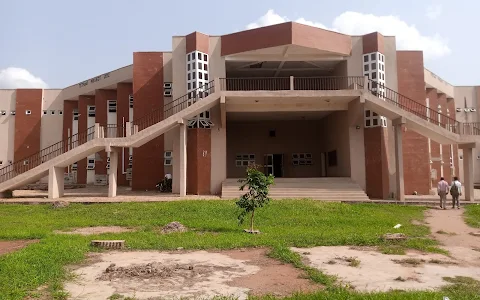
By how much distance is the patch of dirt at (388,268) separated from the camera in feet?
21.4

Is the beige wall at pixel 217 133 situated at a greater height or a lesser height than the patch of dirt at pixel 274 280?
greater

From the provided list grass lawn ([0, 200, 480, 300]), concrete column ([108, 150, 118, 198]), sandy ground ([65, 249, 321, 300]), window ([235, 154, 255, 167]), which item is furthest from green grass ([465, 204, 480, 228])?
concrete column ([108, 150, 118, 198])

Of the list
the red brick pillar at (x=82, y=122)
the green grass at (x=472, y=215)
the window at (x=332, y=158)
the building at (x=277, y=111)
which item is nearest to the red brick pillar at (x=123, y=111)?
the building at (x=277, y=111)

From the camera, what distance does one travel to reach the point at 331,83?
2419 cm

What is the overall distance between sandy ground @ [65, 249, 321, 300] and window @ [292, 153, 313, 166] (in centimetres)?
1934

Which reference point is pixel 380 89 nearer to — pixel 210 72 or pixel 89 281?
pixel 210 72

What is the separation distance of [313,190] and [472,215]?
6.86 metres

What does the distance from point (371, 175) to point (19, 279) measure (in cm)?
1795

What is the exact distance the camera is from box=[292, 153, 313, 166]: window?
27.8 metres

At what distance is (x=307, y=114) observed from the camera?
24.9 m

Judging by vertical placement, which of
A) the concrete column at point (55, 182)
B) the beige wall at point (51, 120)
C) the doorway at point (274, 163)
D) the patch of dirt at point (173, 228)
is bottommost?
the patch of dirt at point (173, 228)

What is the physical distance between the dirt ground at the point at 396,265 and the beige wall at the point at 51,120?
86.3 feet

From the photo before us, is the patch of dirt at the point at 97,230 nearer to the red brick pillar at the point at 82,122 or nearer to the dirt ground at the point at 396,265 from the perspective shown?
the dirt ground at the point at 396,265

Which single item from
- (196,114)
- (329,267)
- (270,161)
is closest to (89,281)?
(329,267)
